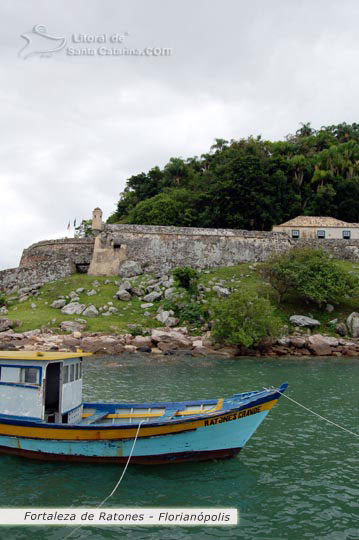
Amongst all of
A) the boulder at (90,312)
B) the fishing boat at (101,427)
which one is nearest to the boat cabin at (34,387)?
the fishing boat at (101,427)

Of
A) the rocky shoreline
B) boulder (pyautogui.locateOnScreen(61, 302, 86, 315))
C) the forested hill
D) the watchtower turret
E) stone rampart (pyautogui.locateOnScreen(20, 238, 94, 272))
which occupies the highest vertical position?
the forested hill

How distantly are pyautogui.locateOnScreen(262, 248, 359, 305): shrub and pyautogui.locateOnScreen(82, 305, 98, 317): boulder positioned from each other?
17834mm

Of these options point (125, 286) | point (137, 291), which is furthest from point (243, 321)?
point (125, 286)

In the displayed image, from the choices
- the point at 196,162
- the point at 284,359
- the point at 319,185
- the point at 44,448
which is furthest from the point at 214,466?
the point at 196,162

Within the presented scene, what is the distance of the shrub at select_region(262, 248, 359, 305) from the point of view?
39.7 m

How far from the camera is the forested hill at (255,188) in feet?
192

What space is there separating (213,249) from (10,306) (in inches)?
971

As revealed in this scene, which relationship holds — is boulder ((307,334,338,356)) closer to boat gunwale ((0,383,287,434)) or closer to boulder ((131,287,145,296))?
boulder ((131,287,145,296))

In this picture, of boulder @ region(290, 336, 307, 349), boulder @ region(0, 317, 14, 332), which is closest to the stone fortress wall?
boulder @ region(0, 317, 14, 332)

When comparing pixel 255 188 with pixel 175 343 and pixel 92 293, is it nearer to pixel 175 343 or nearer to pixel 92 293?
pixel 92 293

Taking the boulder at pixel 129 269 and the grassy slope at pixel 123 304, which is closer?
the grassy slope at pixel 123 304

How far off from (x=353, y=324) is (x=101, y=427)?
32.4 metres

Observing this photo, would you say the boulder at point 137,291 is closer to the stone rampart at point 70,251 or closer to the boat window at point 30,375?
the stone rampart at point 70,251
